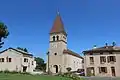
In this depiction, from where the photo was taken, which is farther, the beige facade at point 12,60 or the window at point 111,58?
the beige facade at point 12,60

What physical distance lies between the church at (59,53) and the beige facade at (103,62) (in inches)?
789

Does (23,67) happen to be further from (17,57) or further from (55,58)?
(55,58)

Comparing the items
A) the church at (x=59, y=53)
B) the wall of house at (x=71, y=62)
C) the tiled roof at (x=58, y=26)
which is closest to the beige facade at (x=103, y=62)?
the church at (x=59, y=53)

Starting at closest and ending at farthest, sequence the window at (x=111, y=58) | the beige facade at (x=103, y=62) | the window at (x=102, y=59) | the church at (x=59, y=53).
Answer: the beige facade at (x=103, y=62), the window at (x=111, y=58), the window at (x=102, y=59), the church at (x=59, y=53)

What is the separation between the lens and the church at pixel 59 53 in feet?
272

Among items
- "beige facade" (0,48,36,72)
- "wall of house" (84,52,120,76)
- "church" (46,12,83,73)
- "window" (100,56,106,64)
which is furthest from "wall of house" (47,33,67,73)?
"window" (100,56,106,64)

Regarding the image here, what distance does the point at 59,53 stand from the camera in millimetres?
84312

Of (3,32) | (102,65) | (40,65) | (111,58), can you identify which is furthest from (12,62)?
(40,65)

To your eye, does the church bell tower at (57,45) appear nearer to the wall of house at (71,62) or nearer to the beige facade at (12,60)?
the wall of house at (71,62)

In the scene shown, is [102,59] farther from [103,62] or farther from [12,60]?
[12,60]

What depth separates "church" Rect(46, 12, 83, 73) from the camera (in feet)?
272

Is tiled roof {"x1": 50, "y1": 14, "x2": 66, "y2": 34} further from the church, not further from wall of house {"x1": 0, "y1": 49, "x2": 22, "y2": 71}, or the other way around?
wall of house {"x1": 0, "y1": 49, "x2": 22, "y2": 71}

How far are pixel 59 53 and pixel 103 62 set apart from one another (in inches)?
991

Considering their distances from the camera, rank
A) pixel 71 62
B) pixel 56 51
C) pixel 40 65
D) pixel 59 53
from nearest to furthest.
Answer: pixel 59 53 < pixel 56 51 < pixel 71 62 < pixel 40 65
